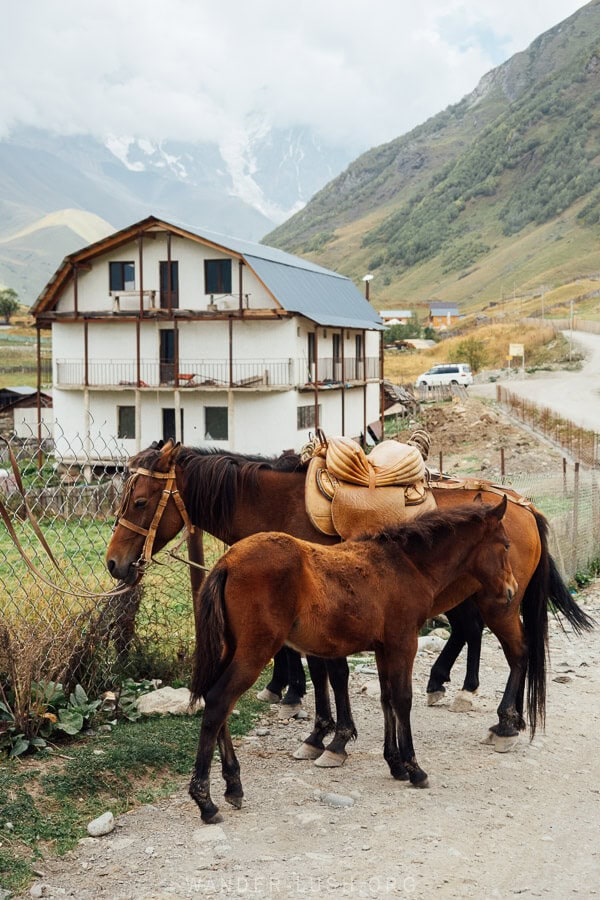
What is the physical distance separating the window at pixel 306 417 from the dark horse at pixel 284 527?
2906cm

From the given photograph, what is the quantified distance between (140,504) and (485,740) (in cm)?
304

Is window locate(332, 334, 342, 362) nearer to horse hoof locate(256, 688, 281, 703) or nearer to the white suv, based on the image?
the white suv

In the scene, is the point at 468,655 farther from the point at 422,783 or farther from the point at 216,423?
the point at 216,423

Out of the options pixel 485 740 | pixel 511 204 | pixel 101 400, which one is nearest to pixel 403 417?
pixel 101 400

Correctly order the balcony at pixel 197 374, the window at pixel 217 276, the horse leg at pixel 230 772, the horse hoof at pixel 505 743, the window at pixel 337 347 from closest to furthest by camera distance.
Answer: the horse leg at pixel 230 772 < the horse hoof at pixel 505 743 < the balcony at pixel 197 374 < the window at pixel 217 276 < the window at pixel 337 347

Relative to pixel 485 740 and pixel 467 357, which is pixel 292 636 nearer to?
pixel 485 740

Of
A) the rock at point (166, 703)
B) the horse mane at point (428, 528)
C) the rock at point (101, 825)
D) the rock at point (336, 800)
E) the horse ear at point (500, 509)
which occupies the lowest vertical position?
the rock at point (336, 800)

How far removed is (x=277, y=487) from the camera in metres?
6.57

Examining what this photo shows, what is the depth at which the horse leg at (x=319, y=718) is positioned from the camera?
20.0ft

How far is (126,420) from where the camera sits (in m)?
37.4

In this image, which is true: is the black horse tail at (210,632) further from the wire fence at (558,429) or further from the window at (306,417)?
the window at (306,417)

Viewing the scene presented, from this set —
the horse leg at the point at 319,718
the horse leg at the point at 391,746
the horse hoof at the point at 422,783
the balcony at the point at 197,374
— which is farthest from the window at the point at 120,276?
the horse hoof at the point at 422,783

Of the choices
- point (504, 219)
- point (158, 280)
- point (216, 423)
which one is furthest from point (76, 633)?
point (504, 219)

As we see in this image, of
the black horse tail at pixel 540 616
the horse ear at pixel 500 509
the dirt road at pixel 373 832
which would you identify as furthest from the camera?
the black horse tail at pixel 540 616
